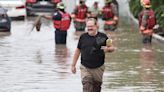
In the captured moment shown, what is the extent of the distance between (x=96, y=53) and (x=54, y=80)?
14.4ft

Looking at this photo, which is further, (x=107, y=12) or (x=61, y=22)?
(x=107, y=12)

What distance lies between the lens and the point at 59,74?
652 inches

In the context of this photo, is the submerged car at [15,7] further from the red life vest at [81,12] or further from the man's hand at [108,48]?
the man's hand at [108,48]

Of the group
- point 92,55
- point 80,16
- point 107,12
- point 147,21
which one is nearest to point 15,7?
point 80,16

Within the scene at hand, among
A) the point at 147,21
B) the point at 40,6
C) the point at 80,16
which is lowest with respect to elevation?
the point at 40,6

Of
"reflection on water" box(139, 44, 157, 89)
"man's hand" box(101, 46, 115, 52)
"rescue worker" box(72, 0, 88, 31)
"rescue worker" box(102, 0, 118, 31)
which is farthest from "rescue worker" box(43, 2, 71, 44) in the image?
"man's hand" box(101, 46, 115, 52)

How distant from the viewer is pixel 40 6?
3991 cm

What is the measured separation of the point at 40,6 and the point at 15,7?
12.6 feet

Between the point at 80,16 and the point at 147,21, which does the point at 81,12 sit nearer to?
the point at 80,16

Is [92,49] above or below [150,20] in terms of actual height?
above

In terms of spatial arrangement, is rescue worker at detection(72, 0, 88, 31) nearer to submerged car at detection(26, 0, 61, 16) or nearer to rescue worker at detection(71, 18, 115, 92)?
submerged car at detection(26, 0, 61, 16)

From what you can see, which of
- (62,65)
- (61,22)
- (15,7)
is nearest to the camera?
(62,65)

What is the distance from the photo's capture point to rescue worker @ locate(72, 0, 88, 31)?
3116 cm

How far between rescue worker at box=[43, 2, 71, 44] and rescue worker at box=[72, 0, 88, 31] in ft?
23.0
